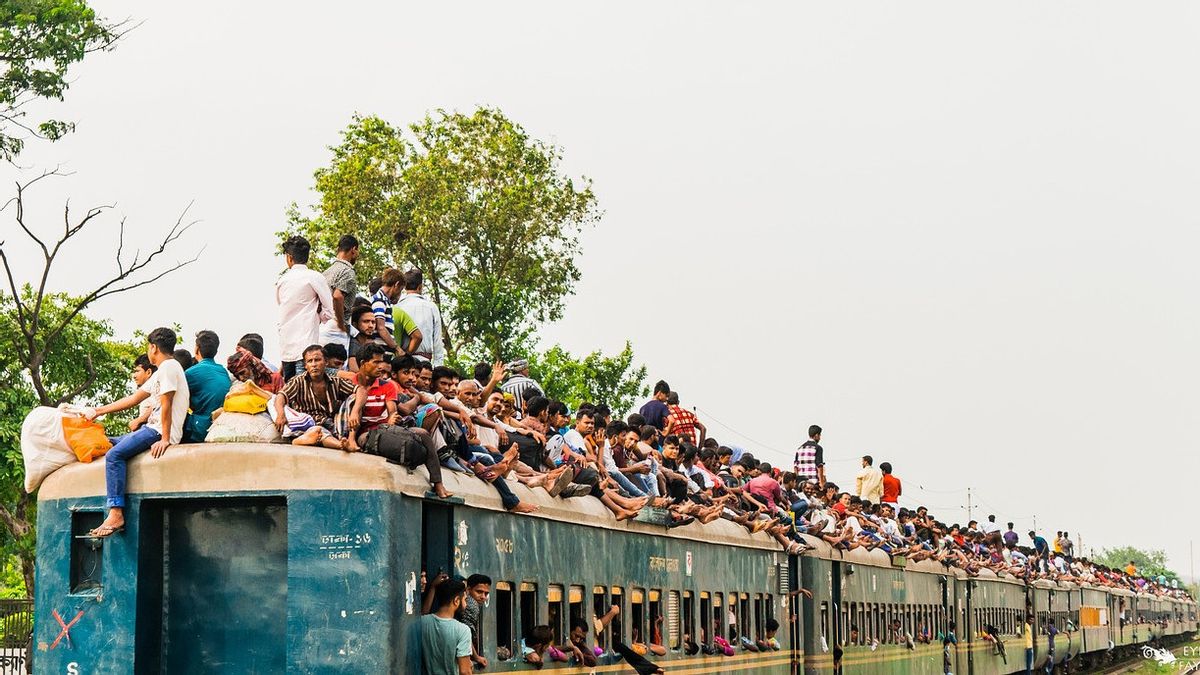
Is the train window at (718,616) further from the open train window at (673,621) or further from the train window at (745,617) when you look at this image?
→ the open train window at (673,621)

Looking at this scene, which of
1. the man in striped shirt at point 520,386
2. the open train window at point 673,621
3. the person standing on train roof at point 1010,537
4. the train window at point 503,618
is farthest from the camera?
the person standing on train roof at point 1010,537

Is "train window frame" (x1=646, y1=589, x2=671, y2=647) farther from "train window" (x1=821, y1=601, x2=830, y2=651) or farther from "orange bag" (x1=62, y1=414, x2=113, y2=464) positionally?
"train window" (x1=821, y1=601, x2=830, y2=651)

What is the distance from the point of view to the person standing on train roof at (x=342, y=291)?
1152 cm

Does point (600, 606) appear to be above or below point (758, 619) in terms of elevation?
above

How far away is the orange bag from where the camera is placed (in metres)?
9.43

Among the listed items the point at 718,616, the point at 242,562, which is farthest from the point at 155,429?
the point at 718,616

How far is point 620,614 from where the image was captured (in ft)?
42.0

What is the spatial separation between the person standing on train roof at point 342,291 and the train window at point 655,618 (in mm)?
3575

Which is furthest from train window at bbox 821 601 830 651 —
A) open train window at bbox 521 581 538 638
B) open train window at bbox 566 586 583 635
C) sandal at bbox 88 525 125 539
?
sandal at bbox 88 525 125 539

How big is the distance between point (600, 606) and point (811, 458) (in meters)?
13.3

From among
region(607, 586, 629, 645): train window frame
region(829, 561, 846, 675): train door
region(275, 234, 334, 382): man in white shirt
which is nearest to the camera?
region(275, 234, 334, 382): man in white shirt

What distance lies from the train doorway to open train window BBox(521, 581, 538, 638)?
2242mm

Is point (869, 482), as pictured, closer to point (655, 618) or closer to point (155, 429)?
point (655, 618)

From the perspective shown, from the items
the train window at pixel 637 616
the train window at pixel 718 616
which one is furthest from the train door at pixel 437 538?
the train window at pixel 718 616
